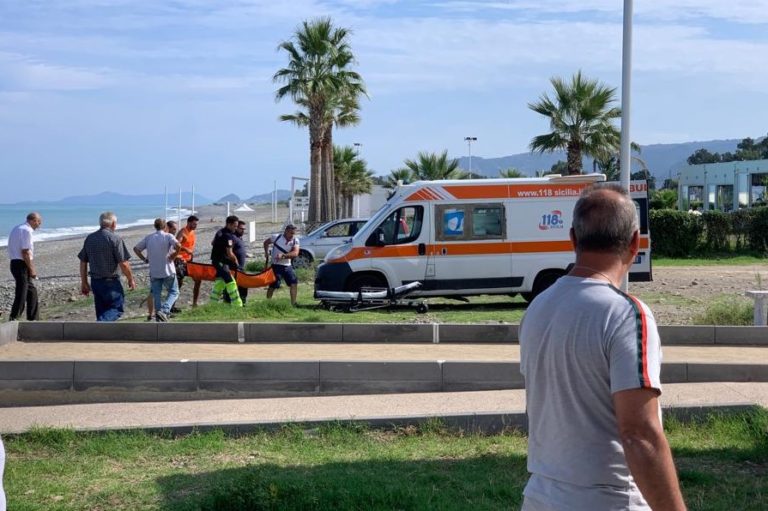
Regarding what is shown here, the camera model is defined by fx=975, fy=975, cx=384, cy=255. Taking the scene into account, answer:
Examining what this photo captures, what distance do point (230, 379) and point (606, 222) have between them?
7284mm

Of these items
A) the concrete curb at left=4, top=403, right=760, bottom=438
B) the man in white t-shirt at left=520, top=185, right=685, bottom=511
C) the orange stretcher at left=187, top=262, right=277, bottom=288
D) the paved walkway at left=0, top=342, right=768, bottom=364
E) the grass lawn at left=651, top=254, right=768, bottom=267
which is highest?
the man in white t-shirt at left=520, top=185, right=685, bottom=511

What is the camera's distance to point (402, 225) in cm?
1781

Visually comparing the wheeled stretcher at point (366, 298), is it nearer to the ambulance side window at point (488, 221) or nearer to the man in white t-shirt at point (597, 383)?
the ambulance side window at point (488, 221)

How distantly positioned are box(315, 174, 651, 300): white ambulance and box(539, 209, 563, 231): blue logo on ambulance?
18mm

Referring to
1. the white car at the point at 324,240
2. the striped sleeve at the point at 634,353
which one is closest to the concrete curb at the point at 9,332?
the striped sleeve at the point at 634,353

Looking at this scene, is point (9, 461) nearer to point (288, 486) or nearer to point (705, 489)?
point (288, 486)

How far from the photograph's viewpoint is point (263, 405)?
939 cm

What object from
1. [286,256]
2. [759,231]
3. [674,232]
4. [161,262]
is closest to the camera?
[161,262]

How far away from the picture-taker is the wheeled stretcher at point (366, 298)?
17312 millimetres

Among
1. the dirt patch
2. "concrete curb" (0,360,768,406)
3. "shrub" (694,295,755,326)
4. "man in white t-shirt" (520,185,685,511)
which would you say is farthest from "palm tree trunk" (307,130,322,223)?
"man in white t-shirt" (520,185,685,511)

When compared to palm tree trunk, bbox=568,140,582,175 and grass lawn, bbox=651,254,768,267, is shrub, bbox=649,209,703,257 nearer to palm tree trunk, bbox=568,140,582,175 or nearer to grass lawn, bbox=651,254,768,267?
grass lawn, bbox=651,254,768,267

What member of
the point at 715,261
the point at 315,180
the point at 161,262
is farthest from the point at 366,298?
the point at 315,180

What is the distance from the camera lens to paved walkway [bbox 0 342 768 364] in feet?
37.5

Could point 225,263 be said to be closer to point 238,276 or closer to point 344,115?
point 238,276
